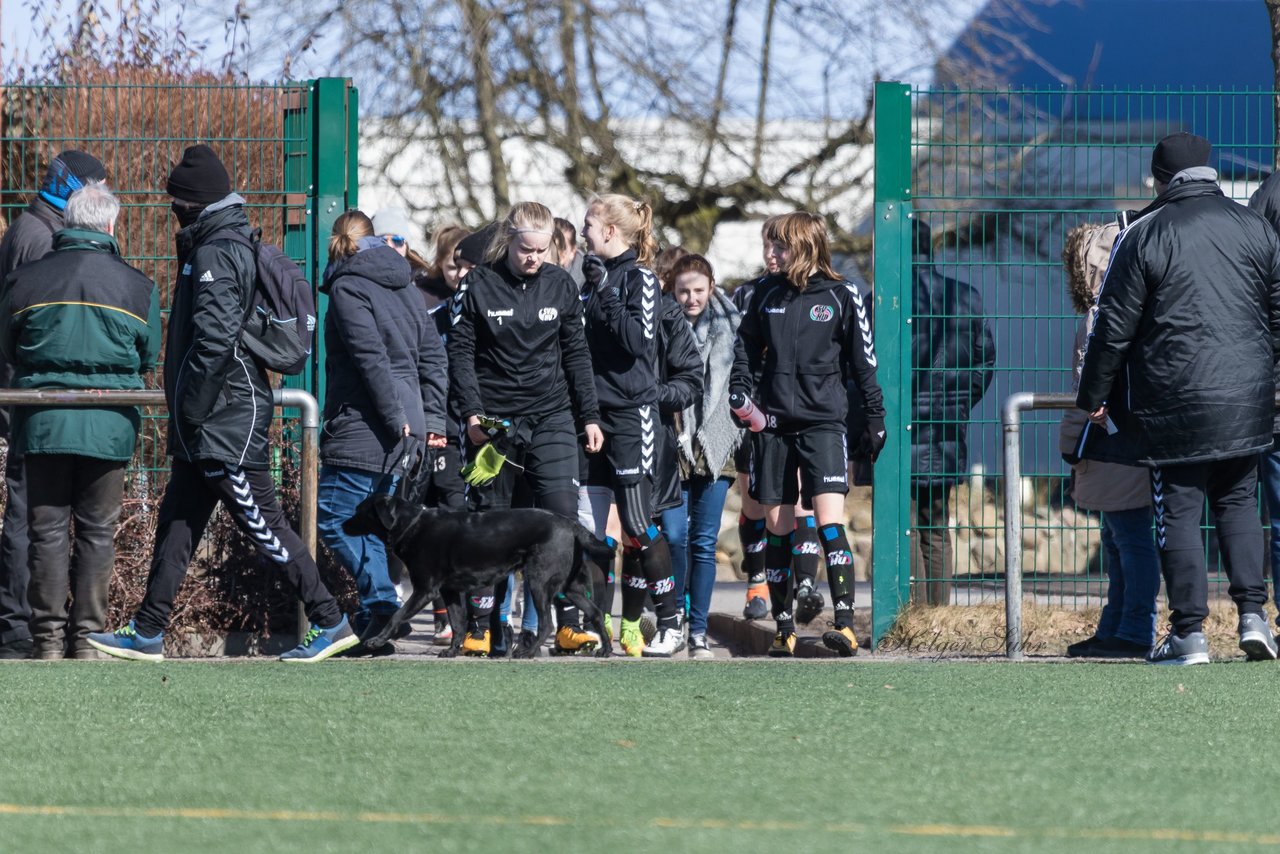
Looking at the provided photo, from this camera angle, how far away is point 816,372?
7.50 metres

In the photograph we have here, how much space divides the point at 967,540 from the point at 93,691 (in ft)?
13.4

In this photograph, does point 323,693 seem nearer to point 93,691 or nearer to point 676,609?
point 93,691

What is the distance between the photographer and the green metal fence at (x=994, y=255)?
25.7 ft

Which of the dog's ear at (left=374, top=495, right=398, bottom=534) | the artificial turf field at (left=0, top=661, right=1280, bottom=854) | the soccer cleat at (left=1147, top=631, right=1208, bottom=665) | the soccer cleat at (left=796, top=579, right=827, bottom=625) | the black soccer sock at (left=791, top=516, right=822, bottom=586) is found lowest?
the artificial turf field at (left=0, top=661, right=1280, bottom=854)

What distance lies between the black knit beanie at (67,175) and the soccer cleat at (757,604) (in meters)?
3.97

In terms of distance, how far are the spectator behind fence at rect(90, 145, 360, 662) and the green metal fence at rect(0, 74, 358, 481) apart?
139 centimetres

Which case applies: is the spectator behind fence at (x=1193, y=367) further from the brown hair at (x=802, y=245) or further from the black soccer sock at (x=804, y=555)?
the black soccer sock at (x=804, y=555)

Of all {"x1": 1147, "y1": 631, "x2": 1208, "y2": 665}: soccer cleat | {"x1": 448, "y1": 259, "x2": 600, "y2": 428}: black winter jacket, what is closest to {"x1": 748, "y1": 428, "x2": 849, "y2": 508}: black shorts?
{"x1": 448, "y1": 259, "x2": 600, "y2": 428}: black winter jacket

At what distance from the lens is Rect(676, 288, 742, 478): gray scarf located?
8.21m

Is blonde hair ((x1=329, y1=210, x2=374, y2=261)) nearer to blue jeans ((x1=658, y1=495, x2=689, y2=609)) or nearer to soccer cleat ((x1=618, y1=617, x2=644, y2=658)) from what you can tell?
blue jeans ((x1=658, y1=495, x2=689, y2=609))

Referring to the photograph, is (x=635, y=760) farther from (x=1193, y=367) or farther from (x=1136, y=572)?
(x=1136, y=572)

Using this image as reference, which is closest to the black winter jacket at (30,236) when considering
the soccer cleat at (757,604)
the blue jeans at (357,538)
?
the blue jeans at (357,538)

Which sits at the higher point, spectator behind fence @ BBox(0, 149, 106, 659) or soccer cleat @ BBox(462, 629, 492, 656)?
spectator behind fence @ BBox(0, 149, 106, 659)

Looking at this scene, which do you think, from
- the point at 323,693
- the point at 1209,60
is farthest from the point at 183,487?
the point at 1209,60
